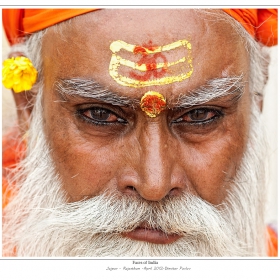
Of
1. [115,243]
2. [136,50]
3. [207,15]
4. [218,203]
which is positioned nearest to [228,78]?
[207,15]

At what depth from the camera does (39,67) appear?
2.19m

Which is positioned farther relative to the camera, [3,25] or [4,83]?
[3,25]

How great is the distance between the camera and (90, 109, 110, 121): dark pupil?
2020 mm

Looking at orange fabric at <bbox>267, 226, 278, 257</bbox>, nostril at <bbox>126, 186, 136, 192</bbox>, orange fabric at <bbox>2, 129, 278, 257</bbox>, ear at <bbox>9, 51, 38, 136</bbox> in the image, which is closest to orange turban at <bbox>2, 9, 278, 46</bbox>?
ear at <bbox>9, 51, 38, 136</bbox>

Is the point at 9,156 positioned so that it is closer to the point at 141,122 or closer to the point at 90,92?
the point at 90,92

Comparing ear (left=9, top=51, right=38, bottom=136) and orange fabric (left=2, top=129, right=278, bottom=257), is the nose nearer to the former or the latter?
ear (left=9, top=51, right=38, bottom=136)

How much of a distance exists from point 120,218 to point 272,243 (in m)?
1.18

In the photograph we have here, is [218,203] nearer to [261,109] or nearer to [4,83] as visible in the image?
[261,109]

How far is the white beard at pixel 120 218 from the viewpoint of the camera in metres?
1.99

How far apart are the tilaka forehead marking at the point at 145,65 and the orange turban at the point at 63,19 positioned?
0.90ft

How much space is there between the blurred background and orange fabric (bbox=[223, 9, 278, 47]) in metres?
0.18

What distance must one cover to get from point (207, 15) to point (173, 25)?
182 millimetres

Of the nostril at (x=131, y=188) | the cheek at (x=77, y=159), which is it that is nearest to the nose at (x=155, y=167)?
the nostril at (x=131, y=188)

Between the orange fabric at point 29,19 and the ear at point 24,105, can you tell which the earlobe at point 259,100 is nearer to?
the orange fabric at point 29,19
